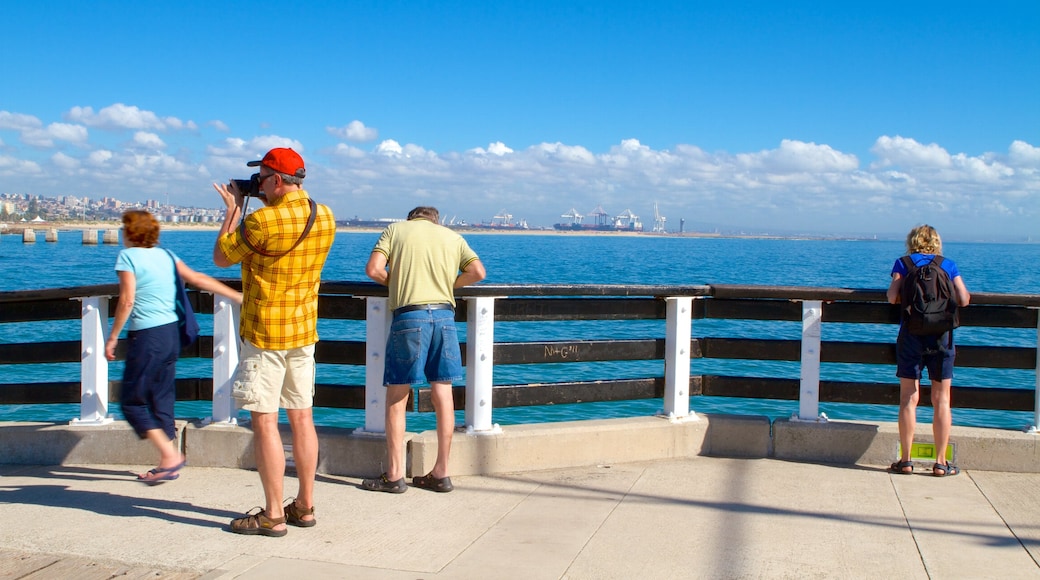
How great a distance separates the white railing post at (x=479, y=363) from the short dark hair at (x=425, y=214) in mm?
626

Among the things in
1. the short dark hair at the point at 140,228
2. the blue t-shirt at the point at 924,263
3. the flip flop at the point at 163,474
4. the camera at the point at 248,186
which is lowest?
the flip flop at the point at 163,474

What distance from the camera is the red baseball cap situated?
4.33 metres

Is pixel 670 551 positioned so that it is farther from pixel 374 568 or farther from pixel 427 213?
pixel 427 213

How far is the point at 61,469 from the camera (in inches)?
220

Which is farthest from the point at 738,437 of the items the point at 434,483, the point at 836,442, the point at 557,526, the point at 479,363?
the point at 434,483

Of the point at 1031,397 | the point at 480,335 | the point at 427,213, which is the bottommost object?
the point at 1031,397

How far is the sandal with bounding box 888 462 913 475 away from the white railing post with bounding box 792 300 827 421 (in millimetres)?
525

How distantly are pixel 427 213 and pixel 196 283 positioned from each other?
1.33 metres

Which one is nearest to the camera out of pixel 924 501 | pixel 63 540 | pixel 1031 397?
pixel 63 540

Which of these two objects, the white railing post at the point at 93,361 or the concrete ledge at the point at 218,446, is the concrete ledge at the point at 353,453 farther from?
the white railing post at the point at 93,361

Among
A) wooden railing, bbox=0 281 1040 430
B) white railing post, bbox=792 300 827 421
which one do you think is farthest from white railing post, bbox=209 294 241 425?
white railing post, bbox=792 300 827 421

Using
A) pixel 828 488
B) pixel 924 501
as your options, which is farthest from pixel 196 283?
pixel 924 501

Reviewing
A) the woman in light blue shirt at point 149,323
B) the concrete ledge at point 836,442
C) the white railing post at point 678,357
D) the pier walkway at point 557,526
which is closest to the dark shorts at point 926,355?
the concrete ledge at point 836,442

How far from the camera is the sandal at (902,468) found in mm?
5762
